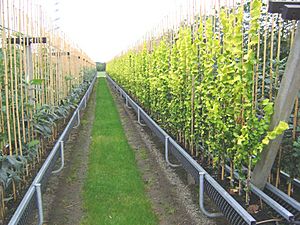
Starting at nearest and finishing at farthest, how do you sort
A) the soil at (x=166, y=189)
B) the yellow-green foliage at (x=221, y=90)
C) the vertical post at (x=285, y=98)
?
the vertical post at (x=285, y=98), the yellow-green foliage at (x=221, y=90), the soil at (x=166, y=189)

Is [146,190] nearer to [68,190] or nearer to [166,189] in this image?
[166,189]

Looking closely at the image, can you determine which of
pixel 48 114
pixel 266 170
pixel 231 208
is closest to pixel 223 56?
pixel 266 170

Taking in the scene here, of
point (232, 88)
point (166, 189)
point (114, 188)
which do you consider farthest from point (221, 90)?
point (114, 188)

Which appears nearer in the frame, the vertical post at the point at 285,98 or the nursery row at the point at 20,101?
the vertical post at the point at 285,98

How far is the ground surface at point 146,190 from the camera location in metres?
3.38

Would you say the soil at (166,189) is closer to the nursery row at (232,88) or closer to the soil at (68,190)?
the nursery row at (232,88)

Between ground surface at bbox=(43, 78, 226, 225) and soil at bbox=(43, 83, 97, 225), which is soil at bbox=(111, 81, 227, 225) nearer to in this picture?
ground surface at bbox=(43, 78, 226, 225)

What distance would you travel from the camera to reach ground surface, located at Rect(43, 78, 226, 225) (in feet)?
11.1

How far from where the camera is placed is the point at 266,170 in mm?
2770

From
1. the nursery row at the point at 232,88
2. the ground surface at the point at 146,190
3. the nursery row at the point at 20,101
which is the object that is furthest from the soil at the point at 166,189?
the nursery row at the point at 20,101

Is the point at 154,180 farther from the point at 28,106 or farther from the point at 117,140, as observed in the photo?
the point at 117,140

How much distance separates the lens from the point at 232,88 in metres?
2.87

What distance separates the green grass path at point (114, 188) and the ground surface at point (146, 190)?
3.7 inches

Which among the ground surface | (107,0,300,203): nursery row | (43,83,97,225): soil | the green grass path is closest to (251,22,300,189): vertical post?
(107,0,300,203): nursery row
